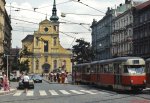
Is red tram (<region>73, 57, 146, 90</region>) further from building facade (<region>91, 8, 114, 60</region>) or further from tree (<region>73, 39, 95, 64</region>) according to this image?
tree (<region>73, 39, 95, 64</region>)

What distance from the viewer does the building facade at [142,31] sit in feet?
252

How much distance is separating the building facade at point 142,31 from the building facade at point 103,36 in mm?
14426

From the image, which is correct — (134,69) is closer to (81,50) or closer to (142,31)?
(142,31)

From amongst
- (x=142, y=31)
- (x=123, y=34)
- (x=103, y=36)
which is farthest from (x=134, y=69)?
(x=103, y=36)

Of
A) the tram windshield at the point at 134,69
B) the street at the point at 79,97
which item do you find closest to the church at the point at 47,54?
the street at the point at 79,97

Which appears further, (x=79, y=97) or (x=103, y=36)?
(x=103, y=36)

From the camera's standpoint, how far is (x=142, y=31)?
80.3 metres

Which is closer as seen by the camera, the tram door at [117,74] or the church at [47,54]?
the tram door at [117,74]

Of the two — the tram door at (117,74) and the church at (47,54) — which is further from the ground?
the church at (47,54)

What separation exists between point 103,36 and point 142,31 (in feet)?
106

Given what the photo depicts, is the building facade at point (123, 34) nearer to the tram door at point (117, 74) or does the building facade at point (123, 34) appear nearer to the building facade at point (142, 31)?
the building facade at point (142, 31)

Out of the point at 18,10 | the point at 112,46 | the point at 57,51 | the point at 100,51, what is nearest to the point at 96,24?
the point at 100,51

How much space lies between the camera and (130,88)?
3491cm

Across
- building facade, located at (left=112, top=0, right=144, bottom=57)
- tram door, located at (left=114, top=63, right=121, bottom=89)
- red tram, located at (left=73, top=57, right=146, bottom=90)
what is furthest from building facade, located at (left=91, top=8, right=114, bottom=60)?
tram door, located at (left=114, top=63, right=121, bottom=89)
